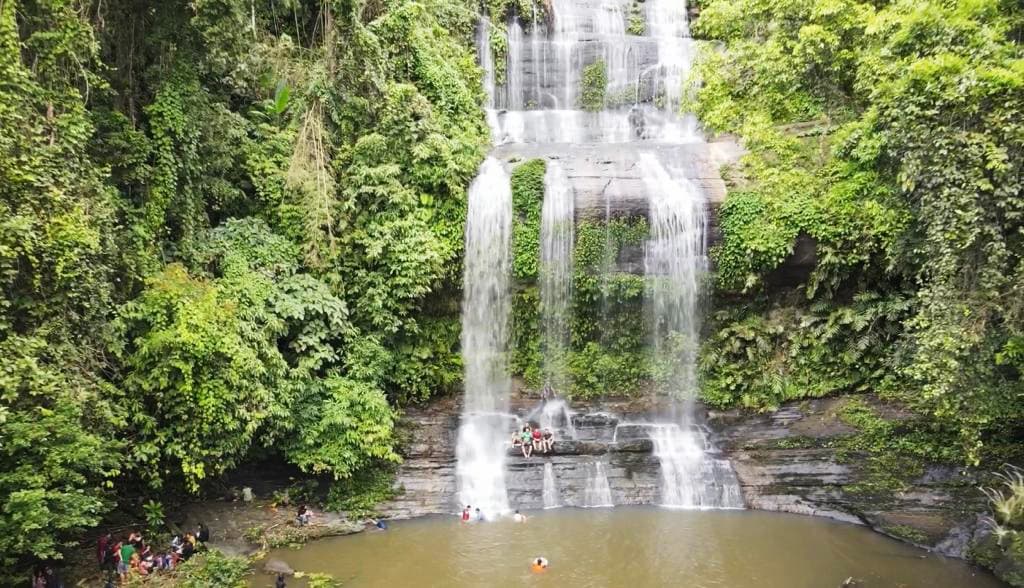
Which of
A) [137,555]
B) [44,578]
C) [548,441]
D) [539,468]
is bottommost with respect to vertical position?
[539,468]

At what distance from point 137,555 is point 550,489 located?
749cm

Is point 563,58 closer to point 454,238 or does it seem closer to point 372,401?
point 454,238

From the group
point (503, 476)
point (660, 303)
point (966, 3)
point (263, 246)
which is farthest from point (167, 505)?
point (966, 3)

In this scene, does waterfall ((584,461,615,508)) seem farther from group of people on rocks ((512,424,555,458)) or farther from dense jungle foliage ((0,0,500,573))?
dense jungle foliage ((0,0,500,573))

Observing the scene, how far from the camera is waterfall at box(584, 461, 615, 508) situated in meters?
12.7

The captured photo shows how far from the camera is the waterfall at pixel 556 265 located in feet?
47.7

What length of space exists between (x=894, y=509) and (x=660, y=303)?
20.3 ft

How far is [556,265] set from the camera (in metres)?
14.6

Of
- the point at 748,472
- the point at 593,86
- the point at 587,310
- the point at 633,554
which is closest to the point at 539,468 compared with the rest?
the point at 633,554

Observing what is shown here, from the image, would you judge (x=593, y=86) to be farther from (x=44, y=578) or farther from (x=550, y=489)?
(x=44, y=578)

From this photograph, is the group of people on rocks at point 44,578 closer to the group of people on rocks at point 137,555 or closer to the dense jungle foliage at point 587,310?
the group of people on rocks at point 137,555

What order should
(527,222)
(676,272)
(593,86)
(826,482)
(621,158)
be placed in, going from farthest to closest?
(593,86) → (621,158) → (527,222) → (676,272) → (826,482)

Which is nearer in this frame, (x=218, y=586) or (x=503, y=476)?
(x=218, y=586)

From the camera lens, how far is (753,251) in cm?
1384
